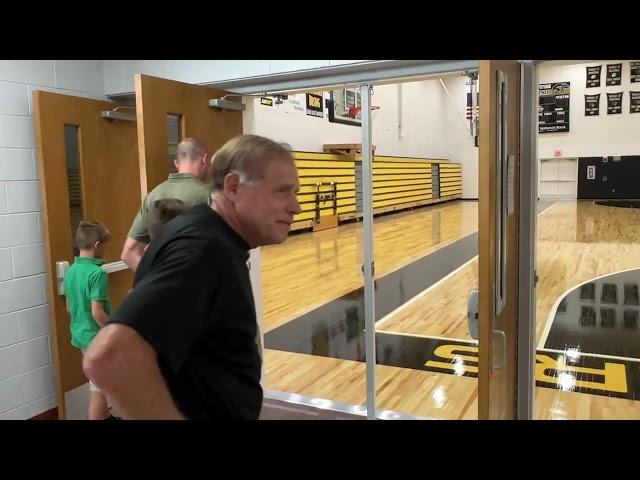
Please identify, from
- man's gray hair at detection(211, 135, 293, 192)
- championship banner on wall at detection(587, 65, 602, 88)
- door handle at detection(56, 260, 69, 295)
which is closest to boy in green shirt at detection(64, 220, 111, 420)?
door handle at detection(56, 260, 69, 295)

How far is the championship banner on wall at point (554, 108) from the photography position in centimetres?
1866

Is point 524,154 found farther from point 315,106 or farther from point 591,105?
point 591,105

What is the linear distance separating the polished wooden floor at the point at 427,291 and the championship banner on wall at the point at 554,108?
4627 mm

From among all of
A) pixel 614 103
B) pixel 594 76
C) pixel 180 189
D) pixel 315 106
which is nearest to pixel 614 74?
pixel 594 76

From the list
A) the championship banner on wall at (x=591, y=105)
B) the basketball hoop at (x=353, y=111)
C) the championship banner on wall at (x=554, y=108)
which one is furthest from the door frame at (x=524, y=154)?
the championship banner on wall at (x=591, y=105)

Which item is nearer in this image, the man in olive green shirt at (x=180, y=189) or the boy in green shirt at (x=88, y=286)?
the man in olive green shirt at (x=180, y=189)

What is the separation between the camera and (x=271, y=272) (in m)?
7.97

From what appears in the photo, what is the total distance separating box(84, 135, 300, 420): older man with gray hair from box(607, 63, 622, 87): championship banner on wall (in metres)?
19.8

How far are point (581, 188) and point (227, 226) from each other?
65.9ft

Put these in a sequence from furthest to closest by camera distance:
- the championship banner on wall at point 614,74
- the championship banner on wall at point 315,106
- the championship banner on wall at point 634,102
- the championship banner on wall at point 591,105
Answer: the championship banner on wall at point 591,105, the championship banner on wall at point 614,74, the championship banner on wall at point 634,102, the championship banner on wall at point 315,106

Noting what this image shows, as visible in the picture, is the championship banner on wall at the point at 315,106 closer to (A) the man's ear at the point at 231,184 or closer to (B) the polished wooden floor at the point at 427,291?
(B) the polished wooden floor at the point at 427,291

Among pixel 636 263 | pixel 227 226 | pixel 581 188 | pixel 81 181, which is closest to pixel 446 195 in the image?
pixel 581 188

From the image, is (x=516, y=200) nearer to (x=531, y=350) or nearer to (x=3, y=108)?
(x=531, y=350)

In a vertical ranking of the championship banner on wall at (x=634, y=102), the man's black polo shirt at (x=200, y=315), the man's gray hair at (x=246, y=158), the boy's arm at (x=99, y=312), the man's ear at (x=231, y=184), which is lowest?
the boy's arm at (x=99, y=312)
